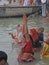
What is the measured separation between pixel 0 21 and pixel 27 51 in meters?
9.78

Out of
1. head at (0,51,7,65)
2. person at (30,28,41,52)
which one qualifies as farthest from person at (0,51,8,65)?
person at (30,28,41,52)

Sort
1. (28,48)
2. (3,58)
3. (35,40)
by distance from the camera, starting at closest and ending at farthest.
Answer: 1. (3,58)
2. (28,48)
3. (35,40)

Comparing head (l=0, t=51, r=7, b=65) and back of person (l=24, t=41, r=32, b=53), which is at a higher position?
head (l=0, t=51, r=7, b=65)

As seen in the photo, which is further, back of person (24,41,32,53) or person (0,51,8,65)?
back of person (24,41,32,53)

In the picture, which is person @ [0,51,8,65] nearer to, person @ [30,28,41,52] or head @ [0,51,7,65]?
head @ [0,51,7,65]

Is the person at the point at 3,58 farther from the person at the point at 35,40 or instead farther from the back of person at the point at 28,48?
the person at the point at 35,40

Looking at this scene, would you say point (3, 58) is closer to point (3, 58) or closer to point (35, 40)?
point (3, 58)

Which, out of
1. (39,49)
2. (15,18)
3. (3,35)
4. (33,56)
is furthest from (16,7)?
(33,56)

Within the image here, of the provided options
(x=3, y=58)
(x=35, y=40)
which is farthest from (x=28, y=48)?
(x=3, y=58)

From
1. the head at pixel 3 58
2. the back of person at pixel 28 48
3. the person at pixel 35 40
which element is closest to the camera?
the head at pixel 3 58

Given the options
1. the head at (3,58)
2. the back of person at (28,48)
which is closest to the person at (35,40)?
the back of person at (28,48)

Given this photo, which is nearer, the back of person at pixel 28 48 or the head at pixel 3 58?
the head at pixel 3 58

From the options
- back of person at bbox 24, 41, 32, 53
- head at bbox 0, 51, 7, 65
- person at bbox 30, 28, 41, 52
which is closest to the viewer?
head at bbox 0, 51, 7, 65

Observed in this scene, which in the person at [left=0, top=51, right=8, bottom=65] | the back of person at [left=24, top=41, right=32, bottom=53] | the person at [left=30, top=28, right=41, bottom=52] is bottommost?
the person at [left=30, top=28, right=41, bottom=52]
